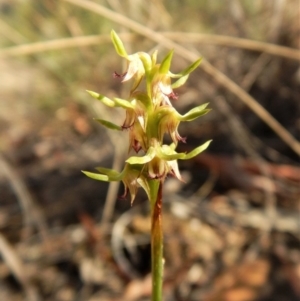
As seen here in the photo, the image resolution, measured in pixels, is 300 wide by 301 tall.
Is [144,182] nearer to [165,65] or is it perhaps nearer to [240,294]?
[165,65]

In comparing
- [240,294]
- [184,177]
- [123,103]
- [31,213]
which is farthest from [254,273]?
[123,103]

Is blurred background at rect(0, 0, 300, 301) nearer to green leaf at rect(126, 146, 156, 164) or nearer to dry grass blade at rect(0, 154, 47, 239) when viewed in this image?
dry grass blade at rect(0, 154, 47, 239)

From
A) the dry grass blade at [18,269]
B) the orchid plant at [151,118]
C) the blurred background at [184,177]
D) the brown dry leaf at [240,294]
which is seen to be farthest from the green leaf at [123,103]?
the dry grass blade at [18,269]

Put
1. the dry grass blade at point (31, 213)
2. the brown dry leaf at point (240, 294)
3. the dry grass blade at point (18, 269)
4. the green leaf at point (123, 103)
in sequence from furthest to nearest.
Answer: the dry grass blade at point (31, 213) → the dry grass blade at point (18, 269) → the brown dry leaf at point (240, 294) → the green leaf at point (123, 103)

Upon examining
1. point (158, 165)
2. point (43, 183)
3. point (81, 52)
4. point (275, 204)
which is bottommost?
point (275, 204)

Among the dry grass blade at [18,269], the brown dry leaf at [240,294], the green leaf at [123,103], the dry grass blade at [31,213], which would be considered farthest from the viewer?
the dry grass blade at [31,213]

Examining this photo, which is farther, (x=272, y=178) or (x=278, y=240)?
(x=272, y=178)

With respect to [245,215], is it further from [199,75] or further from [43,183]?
[43,183]

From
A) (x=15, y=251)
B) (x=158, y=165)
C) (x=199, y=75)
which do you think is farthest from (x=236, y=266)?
(x=158, y=165)

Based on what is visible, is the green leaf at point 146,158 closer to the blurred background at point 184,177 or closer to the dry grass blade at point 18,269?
the blurred background at point 184,177
